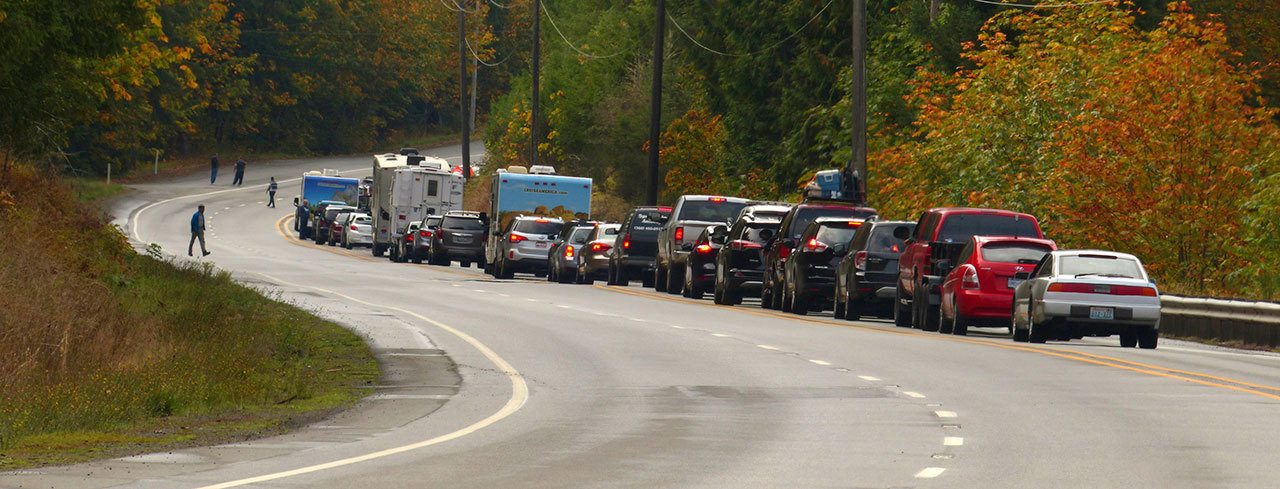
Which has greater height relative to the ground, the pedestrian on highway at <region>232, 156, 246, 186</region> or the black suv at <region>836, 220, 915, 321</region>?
the pedestrian on highway at <region>232, 156, 246, 186</region>

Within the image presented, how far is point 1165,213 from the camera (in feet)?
116

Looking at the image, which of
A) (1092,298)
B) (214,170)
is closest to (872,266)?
(1092,298)

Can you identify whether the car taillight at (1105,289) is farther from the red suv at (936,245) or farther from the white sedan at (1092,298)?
the red suv at (936,245)

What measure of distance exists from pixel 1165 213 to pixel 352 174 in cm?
8844

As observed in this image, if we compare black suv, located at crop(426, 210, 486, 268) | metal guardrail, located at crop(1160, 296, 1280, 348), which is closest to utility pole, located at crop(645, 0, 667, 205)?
black suv, located at crop(426, 210, 486, 268)

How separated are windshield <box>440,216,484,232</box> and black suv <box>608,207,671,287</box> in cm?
1273

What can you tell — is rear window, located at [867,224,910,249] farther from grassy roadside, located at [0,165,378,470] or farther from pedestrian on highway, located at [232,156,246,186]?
pedestrian on highway, located at [232,156,246,186]

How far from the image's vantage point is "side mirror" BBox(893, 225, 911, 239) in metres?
31.1

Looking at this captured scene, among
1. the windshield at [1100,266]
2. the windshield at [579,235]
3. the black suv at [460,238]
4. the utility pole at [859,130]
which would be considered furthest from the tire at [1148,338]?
the black suv at [460,238]

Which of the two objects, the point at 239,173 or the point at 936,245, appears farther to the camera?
the point at 239,173

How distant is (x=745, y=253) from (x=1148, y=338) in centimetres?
1149

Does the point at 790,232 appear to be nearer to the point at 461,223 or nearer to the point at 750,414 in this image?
the point at 750,414

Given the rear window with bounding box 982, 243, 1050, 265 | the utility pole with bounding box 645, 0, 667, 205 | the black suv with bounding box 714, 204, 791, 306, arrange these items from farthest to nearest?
the utility pole with bounding box 645, 0, 667, 205 → the black suv with bounding box 714, 204, 791, 306 → the rear window with bounding box 982, 243, 1050, 265

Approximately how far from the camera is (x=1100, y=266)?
2633 centimetres
